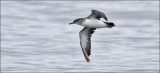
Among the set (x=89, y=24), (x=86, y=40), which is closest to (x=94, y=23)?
(x=89, y=24)

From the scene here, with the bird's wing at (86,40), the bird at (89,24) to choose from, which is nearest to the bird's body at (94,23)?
the bird at (89,24)

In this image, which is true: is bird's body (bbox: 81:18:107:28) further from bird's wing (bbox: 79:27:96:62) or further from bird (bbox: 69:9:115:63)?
bird's wing (bbox: 79:27:96:62)

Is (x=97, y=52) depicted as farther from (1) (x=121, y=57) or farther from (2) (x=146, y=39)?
(2) (x=146, y=39)

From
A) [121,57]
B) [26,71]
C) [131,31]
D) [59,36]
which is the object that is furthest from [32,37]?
[26,71]

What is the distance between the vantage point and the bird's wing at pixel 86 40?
70.0ft

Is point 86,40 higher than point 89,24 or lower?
lower

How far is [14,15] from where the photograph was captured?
43.0 m

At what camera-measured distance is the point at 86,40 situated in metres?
21.4

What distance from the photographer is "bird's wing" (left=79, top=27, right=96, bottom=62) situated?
21328 mm

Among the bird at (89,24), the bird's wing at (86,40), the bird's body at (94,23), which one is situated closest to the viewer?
the bird at (89,24)

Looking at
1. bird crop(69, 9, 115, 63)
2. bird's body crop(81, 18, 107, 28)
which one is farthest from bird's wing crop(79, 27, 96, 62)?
bird's body crop(81, 18, 107, 28)

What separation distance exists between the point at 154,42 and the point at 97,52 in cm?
470

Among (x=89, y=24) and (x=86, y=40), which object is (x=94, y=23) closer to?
(x=89, y=24)

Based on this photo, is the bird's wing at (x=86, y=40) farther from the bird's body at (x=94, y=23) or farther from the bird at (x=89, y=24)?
the bird's body at (x=94, y=23)
